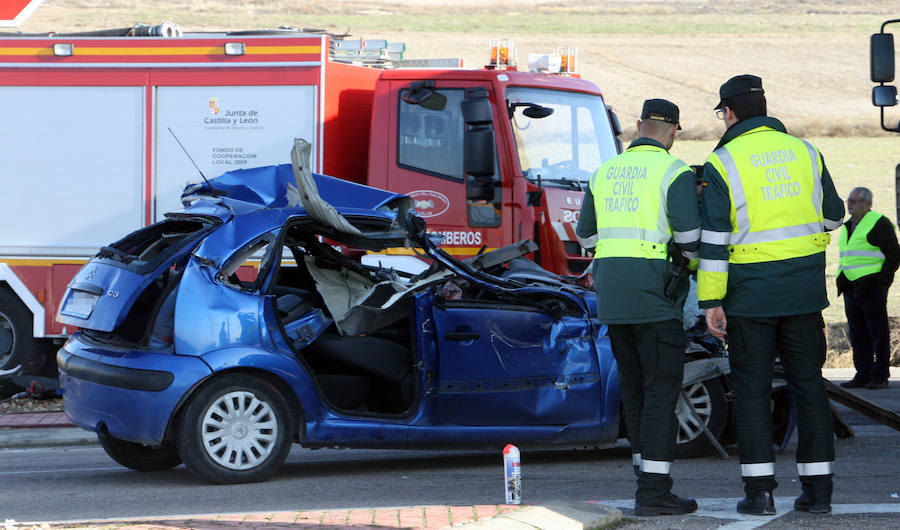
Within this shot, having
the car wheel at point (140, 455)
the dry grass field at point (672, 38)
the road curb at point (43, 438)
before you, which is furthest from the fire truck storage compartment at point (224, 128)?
the dry grass field at point (672, 38)

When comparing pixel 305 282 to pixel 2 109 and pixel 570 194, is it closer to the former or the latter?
pixel 570 194

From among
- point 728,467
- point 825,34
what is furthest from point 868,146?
point 728,467

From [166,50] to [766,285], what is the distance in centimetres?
738

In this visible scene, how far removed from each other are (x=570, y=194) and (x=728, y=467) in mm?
3572

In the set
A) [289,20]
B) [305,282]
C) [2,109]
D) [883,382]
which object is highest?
[289,20]

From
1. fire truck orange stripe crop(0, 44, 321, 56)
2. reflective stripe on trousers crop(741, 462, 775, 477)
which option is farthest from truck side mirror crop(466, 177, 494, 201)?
reflective stripe on trousers crop(741, 462, 775, 477)

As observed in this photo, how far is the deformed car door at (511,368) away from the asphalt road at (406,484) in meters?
0.38

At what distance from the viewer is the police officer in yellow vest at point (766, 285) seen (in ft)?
20.0

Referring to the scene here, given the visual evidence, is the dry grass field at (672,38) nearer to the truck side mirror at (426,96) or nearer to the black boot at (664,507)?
the truck side mirror at (426,96)

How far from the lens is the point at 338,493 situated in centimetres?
720

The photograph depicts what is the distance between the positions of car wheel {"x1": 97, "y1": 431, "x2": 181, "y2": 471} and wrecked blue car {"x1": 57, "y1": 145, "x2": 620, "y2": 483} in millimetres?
11

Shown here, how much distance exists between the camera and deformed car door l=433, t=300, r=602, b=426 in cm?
773

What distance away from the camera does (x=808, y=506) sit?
6129 millimetres

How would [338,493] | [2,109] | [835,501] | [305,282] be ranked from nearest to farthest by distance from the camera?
[835,501]
[338,493]
[305,282]
[2,109]
